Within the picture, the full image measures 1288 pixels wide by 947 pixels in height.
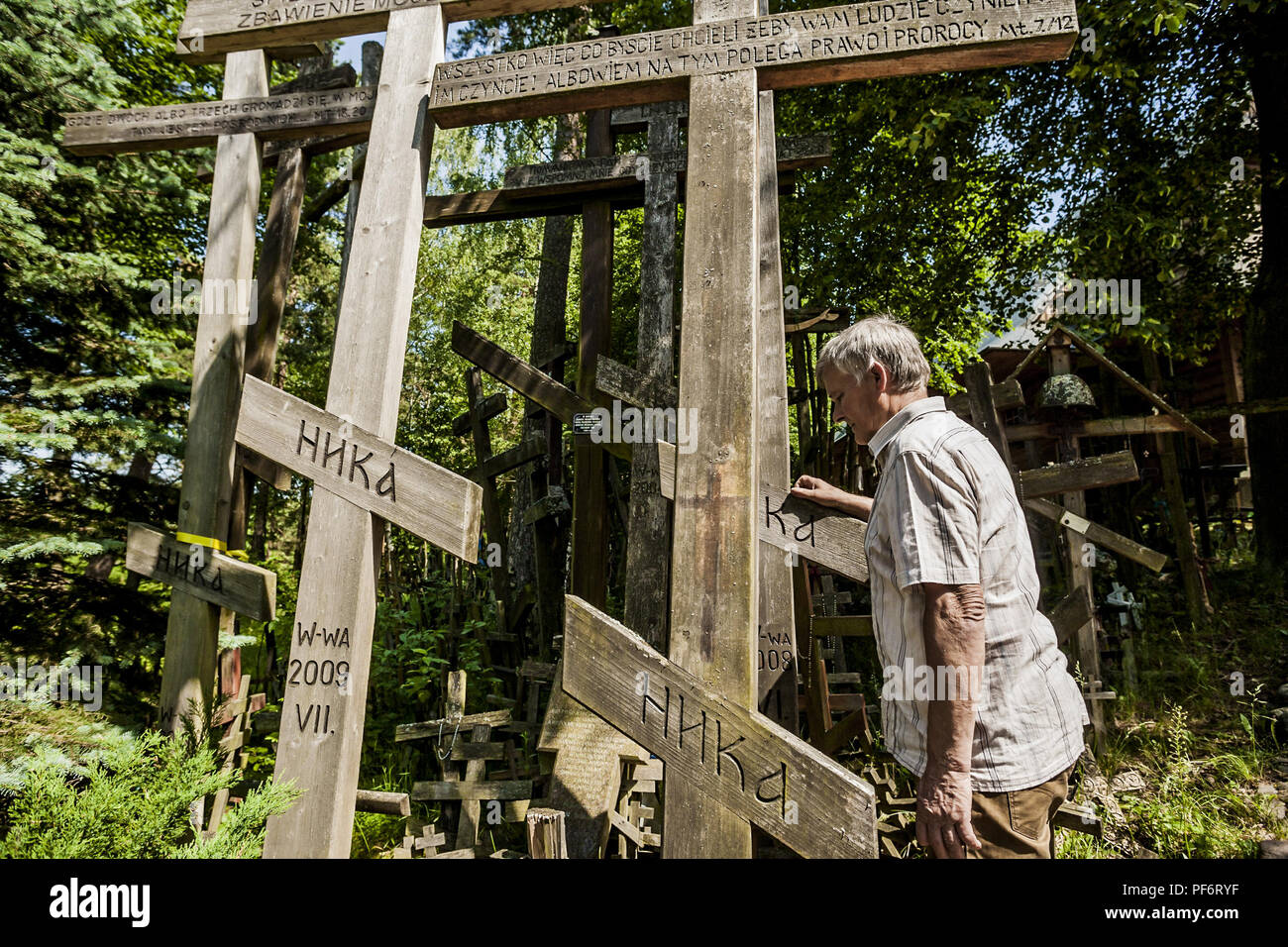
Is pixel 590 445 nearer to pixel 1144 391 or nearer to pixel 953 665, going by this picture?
pixel 953 665

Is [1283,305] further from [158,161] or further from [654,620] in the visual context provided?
[158,161]

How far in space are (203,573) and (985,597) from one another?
360cm

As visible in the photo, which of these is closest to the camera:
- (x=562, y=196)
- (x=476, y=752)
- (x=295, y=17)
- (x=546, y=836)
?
(x=546, y=836)

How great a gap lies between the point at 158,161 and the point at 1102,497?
39.0 feet

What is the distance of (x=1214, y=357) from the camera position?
46.5 feet

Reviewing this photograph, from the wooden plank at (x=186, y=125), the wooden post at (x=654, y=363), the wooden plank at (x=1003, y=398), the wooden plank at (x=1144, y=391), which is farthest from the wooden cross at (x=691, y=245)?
the wooden plank at (x=1144, y=391)

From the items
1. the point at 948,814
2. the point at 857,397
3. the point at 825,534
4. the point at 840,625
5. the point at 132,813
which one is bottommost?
the point at 132,813

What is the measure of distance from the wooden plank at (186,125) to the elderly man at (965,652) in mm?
3293

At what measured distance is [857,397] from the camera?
2.30 meters

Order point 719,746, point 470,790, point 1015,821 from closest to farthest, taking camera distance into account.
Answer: point 1015,821
point 719,746
point 470,790

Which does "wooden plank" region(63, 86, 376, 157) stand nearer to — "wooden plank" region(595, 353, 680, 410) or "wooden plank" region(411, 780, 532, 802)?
"wooden plank" region(595, 353, 680, 410)

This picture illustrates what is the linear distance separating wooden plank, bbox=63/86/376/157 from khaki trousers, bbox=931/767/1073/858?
3931mm

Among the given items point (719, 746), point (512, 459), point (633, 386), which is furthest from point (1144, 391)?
point (719, 746)
